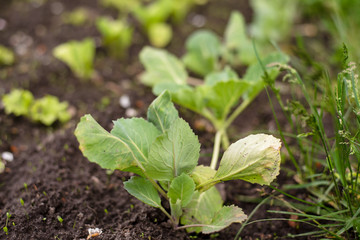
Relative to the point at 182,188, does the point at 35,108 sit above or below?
below

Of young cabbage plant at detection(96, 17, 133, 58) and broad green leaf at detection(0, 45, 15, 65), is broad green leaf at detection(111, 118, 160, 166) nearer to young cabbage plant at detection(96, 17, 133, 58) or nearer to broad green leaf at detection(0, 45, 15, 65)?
young cabbage plant at detection(96, 17, 133, 58)

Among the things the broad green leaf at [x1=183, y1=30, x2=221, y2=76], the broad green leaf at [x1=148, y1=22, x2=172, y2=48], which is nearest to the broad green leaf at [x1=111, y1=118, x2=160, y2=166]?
the broad green leaf at [x1=183, y1=30, x2=221, y2=76]

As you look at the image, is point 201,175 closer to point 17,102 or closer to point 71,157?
point 71,157

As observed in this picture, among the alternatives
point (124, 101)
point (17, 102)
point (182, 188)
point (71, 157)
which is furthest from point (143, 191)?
Answer: point (17, 102)

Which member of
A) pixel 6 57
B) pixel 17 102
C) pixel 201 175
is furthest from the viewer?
pixel 6 57

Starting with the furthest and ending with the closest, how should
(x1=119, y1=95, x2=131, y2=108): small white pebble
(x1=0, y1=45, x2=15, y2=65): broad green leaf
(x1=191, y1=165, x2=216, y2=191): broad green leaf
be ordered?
1. (x1=0, y1=45, x2=15, y2=65): broad green leaf
2. (x1=119, y1=95, x2=131, y2=108): small white pebble
3. (x1=191, y1=165, x2=216, y2=191): broad green leaf

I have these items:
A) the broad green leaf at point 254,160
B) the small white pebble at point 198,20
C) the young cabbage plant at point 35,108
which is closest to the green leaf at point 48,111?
the young cabbage plant at point 35,108

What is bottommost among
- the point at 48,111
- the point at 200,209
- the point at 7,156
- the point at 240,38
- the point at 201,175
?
the point at 7,156

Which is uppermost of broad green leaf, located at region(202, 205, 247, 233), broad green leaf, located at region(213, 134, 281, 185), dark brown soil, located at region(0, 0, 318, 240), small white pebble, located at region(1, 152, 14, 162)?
broad green leaf, located at region(213, 134, 281, 185)
